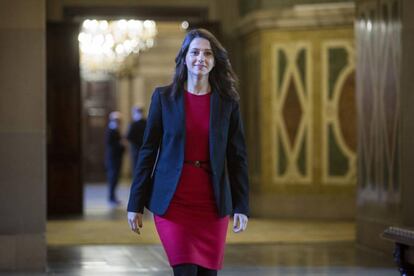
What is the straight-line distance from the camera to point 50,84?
16.4 m

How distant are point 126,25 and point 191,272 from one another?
18.2 meters

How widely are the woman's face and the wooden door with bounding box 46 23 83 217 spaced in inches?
433

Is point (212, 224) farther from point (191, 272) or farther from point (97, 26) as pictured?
point (97, 26)

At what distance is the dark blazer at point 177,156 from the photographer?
17.6 feet

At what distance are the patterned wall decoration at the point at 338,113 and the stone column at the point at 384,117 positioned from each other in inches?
144

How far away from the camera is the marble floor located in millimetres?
A: 9531

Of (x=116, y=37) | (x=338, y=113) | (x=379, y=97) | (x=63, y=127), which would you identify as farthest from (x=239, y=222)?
(x=116, y=37)

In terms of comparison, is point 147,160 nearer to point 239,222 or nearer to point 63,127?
point 239,222

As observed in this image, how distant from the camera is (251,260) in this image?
1038 centimetres

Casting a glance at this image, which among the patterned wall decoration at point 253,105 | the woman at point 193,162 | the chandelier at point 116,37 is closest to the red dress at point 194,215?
the woman at point 193,162

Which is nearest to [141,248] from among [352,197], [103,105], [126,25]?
[352,197]

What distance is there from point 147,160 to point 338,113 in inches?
409

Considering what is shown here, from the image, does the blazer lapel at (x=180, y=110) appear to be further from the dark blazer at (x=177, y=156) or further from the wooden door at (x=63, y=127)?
the wooden door at (x=63, y=127)

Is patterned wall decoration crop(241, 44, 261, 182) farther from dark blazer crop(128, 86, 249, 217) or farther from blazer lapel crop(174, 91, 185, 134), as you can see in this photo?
blazer lapel crop(174, 91, 185, 134)
